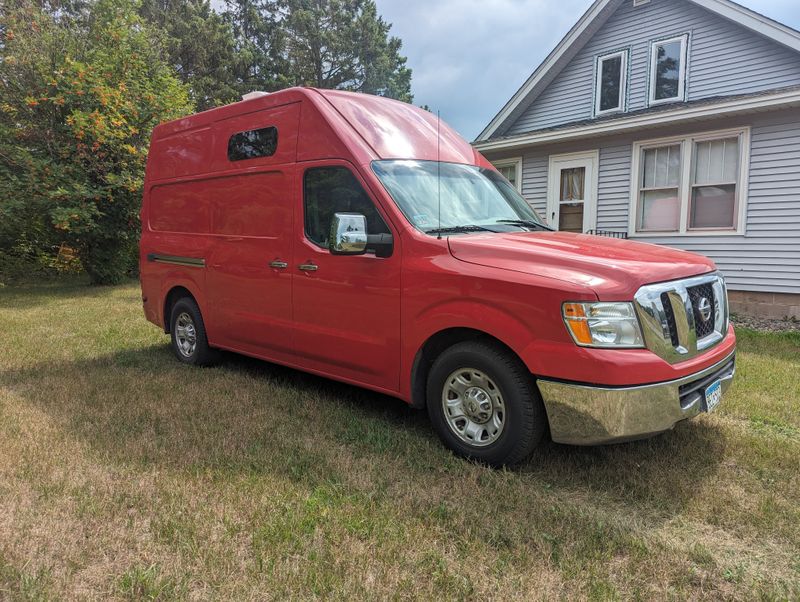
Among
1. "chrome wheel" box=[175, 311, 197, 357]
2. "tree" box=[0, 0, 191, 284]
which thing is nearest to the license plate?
"chrome wheel" box=[175, 311, 197, 357]

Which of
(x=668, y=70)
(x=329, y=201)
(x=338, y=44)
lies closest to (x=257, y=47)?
(x=338, y=44)

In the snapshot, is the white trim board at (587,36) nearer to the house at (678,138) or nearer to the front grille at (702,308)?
the house at (678,138)

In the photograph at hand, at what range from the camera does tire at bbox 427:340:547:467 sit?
316 centimetres

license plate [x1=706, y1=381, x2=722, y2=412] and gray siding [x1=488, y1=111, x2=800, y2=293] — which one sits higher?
gray siding [x1=488, y1=111, x2=800, y2=293]

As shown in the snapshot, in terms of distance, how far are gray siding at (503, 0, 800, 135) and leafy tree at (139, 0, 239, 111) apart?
17.5 m

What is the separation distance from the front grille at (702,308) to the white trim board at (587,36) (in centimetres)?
872

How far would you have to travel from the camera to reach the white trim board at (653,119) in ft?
27.7

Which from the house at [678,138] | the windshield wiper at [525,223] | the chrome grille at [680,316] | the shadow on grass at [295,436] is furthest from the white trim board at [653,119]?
the shadow on grass at [295,436]

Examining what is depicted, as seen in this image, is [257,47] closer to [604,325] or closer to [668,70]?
Answer: [668,70]

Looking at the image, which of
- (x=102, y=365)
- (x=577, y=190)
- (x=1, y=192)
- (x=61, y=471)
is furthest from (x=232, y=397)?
(x=1, y=192)

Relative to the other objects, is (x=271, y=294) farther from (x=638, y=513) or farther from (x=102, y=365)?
(x=638, y=513)

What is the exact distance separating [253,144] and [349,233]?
1848mm

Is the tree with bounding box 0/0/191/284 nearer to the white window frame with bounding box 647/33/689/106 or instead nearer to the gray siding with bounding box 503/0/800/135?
the gray siding with bounding box 503/0/800/135

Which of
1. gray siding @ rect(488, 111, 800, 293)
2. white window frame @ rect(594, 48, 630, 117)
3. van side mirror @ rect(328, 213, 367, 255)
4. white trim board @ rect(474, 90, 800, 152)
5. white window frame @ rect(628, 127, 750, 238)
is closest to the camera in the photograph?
van side mirror @ rect(328, 213, 367, 255)
